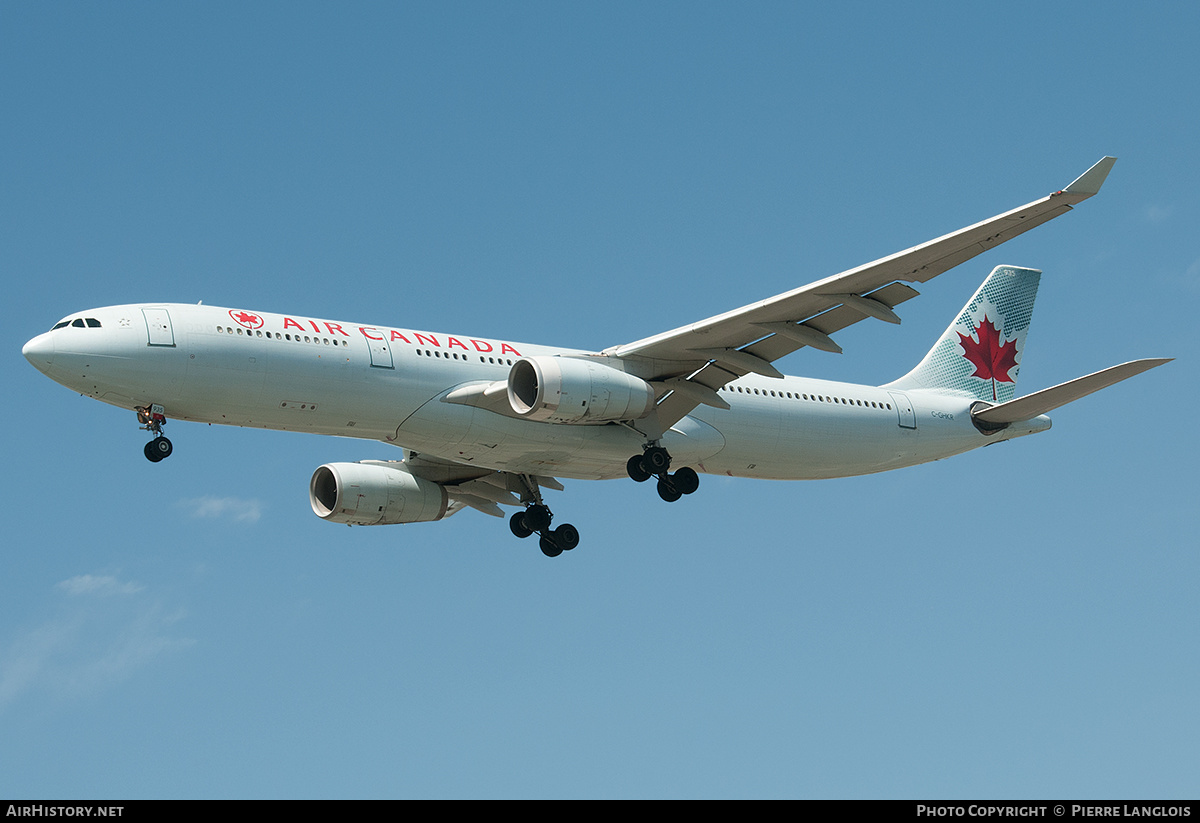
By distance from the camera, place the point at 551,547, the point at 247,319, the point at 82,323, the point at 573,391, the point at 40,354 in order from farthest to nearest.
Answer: the point at 551,547 → the point at 573,391 → the point at 247,319 → the point at 82,323 → the point at 40,354

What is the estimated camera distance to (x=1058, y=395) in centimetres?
3444

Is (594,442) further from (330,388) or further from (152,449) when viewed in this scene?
(152,449)

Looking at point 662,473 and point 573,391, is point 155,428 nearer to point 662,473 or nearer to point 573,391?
point 573,391

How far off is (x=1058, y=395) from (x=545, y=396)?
1359cm

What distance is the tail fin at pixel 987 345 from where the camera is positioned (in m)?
40.3

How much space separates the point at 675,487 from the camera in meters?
32.9

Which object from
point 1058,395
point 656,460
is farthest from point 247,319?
point 1058,395

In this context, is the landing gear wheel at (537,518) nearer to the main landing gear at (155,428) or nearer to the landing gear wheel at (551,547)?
the landing gear wheel at (551,547)

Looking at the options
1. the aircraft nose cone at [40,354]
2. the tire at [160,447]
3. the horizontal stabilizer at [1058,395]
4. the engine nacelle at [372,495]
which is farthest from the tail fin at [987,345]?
the aircraft nose cone at [40,354]

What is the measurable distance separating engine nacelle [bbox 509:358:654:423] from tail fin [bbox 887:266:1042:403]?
11.6 metres

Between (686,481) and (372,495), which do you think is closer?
(686,481)

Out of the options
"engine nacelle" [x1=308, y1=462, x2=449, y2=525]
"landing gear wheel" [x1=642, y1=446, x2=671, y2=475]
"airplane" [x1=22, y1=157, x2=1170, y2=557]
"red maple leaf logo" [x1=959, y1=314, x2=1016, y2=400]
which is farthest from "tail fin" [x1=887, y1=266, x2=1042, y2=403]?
"engine nacelle" [x1=308, y1=462, x2=449, y2=525]

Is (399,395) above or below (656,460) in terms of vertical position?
above
